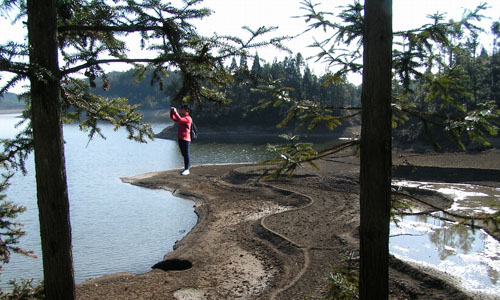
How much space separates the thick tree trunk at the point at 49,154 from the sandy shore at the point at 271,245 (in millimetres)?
3083

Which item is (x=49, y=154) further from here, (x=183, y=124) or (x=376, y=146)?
(x=183, y=124)

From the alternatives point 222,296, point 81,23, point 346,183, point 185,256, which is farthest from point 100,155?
point 81,23

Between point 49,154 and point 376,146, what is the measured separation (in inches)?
140

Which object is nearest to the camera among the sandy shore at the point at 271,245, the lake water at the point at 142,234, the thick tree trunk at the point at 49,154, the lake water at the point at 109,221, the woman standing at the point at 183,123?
the thick tree trunk at the point at 49,154

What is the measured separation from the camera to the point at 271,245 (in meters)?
13.1

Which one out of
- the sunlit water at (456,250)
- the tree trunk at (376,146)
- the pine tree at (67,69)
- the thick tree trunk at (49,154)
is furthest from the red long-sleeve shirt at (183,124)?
the tree trunk at (376,146)

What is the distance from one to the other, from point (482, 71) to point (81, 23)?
179 ft

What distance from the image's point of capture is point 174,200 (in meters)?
23.1

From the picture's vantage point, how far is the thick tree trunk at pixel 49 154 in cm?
488

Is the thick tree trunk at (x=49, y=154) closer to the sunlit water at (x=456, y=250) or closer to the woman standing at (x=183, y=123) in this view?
the woman standing at (x=183, y=123)

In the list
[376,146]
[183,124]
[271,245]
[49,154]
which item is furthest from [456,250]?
[49,154]

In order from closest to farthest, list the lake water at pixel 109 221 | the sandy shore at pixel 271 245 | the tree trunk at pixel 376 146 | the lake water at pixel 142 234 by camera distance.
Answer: the tree trunk at pixel 376 146, the sandy shore at pixel 271 245, the lake water at pixel 142 234, the lake water at pixel 109 221

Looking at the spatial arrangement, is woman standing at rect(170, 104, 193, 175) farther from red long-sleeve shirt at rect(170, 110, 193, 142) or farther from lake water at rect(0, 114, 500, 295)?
lake water at rect(0, 114, 500, 295)

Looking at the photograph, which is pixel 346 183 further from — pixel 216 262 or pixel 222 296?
pixel 222 296
